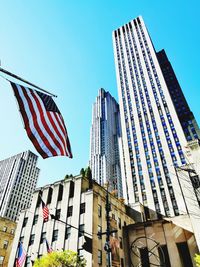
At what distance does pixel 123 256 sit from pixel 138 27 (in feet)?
463

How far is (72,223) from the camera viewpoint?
37031 mm

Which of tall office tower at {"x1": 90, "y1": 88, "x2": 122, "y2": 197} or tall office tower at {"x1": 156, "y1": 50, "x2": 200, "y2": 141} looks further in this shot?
tall office tower at {"x1": 90, "y1": 88, "x2": 122, "y2": 197}

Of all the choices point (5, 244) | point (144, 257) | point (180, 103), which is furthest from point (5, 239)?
point (180, 103)

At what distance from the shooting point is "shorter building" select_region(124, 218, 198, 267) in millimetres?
32312

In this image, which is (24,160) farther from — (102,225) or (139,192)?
(102,225)

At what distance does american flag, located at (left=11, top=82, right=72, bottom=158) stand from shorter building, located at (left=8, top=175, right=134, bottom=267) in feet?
77.5

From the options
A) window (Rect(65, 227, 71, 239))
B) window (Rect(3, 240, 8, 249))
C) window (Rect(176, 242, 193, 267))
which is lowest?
window (Rect(176, 242, 193, 267))

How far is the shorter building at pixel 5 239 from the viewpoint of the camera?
47.5 meters

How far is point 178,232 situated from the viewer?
114ft

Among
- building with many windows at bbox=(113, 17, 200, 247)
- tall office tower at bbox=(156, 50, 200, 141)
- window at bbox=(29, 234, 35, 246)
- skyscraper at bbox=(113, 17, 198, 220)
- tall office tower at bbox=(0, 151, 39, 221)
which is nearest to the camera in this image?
window at bbox=(29, 234, 35, 246)

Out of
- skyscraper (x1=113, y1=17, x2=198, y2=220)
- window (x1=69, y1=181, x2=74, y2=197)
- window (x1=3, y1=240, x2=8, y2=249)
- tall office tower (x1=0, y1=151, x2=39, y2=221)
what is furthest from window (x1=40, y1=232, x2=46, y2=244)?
tall office tower (x1=0, y1=151, x2=39, y2=221)

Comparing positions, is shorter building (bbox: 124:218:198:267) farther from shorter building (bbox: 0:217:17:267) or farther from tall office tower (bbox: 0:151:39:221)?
tall office tower (bbox: 0:151:39:221)

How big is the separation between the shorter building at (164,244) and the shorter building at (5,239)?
2897 cm

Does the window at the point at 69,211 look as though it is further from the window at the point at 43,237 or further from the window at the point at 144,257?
the window at the point at 144,257
